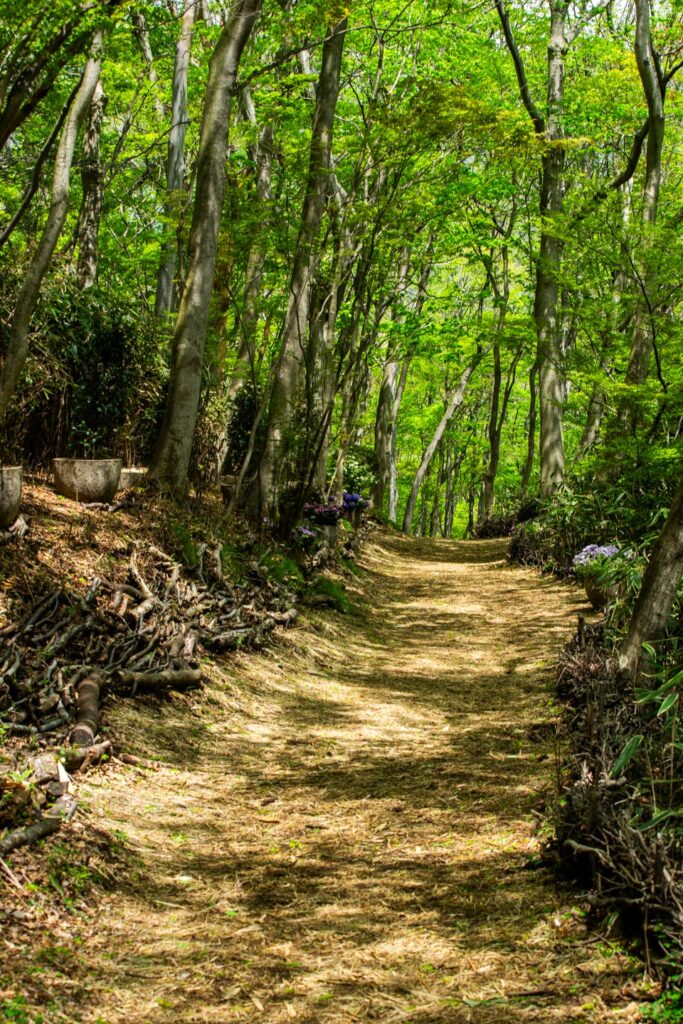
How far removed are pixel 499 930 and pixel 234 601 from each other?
4107mm

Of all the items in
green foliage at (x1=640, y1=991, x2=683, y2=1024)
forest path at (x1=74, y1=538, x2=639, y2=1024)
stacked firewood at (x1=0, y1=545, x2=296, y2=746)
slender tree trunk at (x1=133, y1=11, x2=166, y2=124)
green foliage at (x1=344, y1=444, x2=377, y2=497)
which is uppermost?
slender tree trunk at (x1=133, y1=11, x2=166, y2=124)

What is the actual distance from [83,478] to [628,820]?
494 cm

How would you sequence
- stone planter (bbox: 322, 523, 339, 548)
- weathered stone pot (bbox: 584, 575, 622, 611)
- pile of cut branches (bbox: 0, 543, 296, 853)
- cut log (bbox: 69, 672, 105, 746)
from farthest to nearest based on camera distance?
1. stone planter (bbox: 322, 523, 339, 548)
2. weathered stone pot (bbox: 584, 575, 622, 611)
3. cut log (bbox: 69, 672, 105, 746)
4. pile of cut branches (bbox: 0, 543, 296, 853)

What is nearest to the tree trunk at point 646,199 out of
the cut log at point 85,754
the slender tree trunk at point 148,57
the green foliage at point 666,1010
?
the cut log at point 85,754

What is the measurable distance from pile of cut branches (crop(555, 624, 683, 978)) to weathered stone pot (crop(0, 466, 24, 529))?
3.41 m

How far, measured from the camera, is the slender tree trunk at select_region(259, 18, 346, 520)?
8.48 m

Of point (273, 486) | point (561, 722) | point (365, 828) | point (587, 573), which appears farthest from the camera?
point (273, 486)

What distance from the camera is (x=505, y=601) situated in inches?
396

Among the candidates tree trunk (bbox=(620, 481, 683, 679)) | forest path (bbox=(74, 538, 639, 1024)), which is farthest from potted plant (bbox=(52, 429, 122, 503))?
tree trunk (bbox=(620, 481, 683, 679))

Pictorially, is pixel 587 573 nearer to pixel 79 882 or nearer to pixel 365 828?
pixel 365 828

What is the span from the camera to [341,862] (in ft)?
11.4

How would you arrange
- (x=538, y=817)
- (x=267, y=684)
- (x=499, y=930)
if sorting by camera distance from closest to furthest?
(x=499, y=930) → (x=538, y=817) → (x=267, y=684)

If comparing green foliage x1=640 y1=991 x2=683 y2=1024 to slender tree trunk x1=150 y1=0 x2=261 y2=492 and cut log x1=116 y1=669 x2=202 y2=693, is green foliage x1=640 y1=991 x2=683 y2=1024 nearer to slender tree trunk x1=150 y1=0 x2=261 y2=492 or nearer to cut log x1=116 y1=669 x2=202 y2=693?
cut log x1=116 y1=669 x2=202 y2=693

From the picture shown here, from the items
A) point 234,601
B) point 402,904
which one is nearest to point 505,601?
point 234,601
